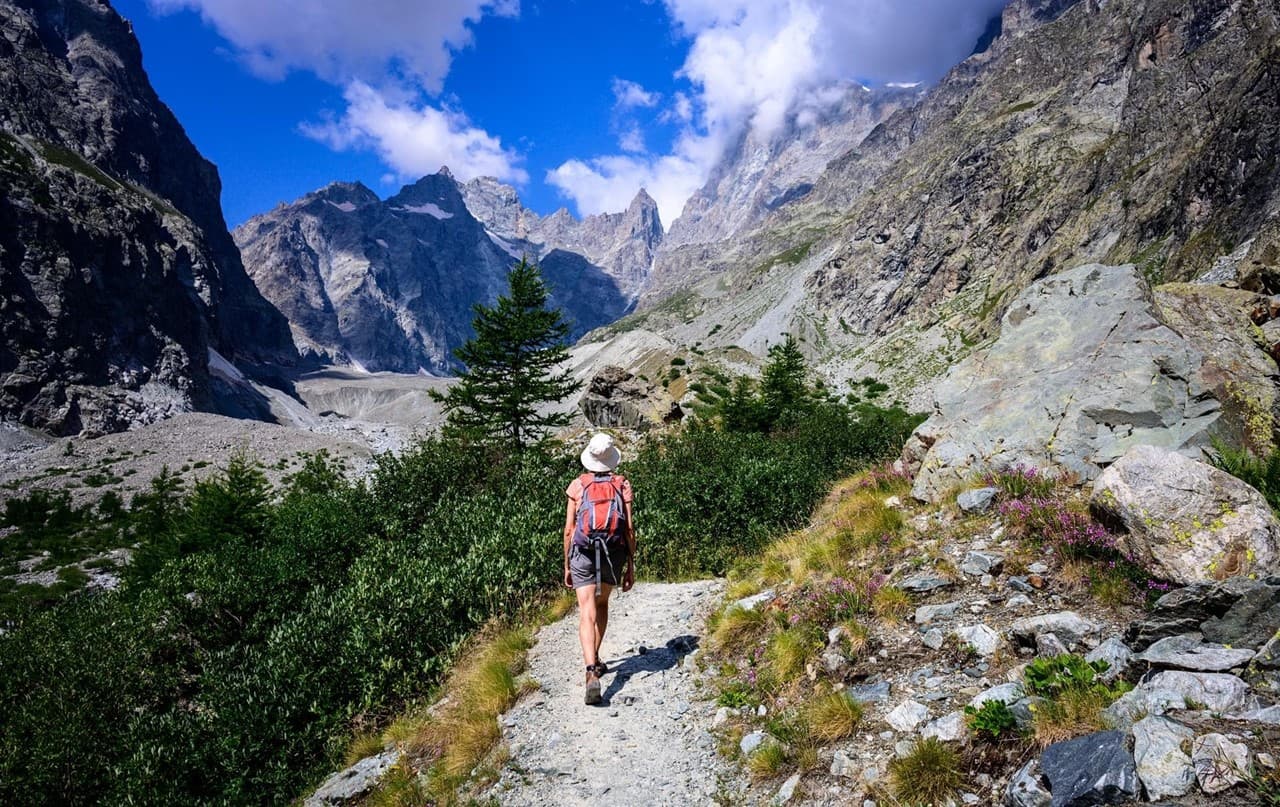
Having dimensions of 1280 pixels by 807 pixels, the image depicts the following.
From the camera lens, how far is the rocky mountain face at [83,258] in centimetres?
8475

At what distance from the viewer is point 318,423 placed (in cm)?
15725

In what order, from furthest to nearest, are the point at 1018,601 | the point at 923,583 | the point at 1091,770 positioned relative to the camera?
the point at 923,583 < the point at 1018,601 < the point at 1091,770

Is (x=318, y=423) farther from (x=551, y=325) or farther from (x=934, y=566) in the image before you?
(x=934, y=566)

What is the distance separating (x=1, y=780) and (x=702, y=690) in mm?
10199

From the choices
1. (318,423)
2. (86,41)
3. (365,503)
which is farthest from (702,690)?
(86,41)

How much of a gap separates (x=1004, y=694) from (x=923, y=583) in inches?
99.2

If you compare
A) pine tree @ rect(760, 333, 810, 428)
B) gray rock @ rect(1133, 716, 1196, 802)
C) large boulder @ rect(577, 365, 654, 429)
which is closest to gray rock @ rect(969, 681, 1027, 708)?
gray rock @ rect(1133, 716, 1196, 802)

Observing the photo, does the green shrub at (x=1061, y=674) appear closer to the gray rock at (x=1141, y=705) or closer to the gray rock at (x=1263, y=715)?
the gray rock at (x=1141, y=705)

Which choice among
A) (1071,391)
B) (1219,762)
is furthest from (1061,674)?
(1071,391)

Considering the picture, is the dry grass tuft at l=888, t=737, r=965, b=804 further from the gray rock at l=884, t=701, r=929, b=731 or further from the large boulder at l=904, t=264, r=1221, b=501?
the large boulder at l=904, t=264, r=1221, b=501

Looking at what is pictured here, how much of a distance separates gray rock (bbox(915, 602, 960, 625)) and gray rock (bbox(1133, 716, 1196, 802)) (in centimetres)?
288

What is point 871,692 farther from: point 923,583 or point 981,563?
point 981,563

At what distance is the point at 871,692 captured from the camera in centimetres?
520

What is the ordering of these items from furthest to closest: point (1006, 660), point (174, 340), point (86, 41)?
1. point (86, 41)
2. point (174, 340)
3. point (1006, 660)
